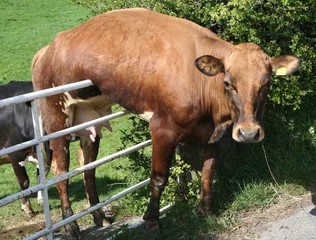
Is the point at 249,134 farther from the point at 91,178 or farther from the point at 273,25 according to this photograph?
the point at 91,178

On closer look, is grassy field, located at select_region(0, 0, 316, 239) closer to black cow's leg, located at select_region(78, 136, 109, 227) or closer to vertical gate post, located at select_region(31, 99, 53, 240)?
black cow's leg, located at select_region(78, 136, 109, 227)

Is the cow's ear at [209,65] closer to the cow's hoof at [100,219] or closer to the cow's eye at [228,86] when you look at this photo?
the cow's eye at [228,86]

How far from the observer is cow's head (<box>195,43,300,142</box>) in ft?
14.5

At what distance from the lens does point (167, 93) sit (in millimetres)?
4688

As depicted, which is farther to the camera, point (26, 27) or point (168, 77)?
point (26, 27)

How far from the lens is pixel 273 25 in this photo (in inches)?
223

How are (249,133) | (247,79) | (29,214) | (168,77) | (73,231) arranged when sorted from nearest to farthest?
1. (249,133)
2. (247,79)
3. (168,77)
4. (73,231)
5. (29,214)

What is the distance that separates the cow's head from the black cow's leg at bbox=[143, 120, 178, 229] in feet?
2.04

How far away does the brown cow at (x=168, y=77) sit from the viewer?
4527 millimetres

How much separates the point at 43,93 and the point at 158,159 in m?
1.20

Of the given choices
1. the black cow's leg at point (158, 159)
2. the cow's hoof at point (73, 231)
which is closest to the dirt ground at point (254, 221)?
the cow's hoof at point (73, 231)

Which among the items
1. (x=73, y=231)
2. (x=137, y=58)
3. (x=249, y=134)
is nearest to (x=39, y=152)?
(x=137, y=58)

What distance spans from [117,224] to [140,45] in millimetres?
2176

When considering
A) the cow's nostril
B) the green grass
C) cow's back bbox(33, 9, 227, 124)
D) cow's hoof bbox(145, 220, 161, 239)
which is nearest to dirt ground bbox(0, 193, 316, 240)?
cow's hoof bbox(145, 220, 161, 239)
